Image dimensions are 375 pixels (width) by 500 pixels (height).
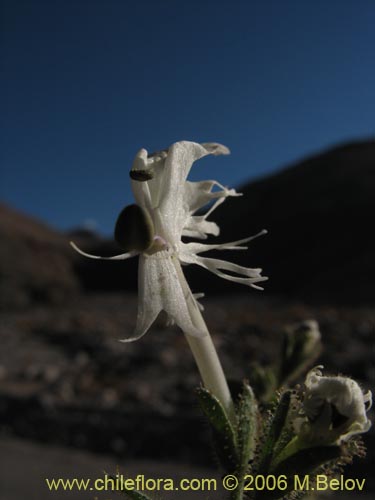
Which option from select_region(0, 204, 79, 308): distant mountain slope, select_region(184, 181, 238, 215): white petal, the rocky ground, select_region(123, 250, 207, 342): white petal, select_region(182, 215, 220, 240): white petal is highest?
select_region(184, 181, 238, 215): white petal

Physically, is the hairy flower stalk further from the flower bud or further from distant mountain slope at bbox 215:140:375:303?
distant mountain slope at bbox 215:140:375:303

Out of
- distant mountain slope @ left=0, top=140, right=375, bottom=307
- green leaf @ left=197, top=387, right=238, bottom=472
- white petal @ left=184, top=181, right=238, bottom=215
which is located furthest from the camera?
distant mountain slope @ left=0, top=140, right=375, bottom=307

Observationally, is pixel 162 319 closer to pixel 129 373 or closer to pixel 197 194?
pixel 197 194

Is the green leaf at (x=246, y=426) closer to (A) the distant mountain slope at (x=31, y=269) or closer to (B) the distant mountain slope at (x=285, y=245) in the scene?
(B) the distant mountain slope at (x=285, y=245)

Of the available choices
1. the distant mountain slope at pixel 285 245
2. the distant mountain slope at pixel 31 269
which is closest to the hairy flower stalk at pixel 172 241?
the distant mountain slope at pixel 285 245

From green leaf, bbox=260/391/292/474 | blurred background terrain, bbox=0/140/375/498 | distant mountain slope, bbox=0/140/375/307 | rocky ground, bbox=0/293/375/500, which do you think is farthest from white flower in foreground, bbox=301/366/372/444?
distant mountain slope, bbox=0/140/375/307

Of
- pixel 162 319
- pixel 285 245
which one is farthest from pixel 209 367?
pixel 285 245
